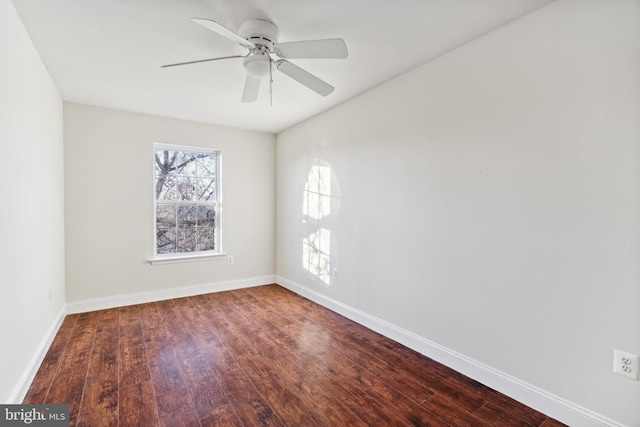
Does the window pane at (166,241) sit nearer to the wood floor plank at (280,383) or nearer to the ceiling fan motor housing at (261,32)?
the wood floor plank at (280,383)

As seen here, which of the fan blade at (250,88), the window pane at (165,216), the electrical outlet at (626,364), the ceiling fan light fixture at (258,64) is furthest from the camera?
the window pane at (165,216)

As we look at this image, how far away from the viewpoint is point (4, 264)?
164 cm

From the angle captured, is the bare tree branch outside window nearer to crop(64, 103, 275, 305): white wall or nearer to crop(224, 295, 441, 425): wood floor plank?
crop(64, 103, 275, 305): white wall

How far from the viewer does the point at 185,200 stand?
420cm

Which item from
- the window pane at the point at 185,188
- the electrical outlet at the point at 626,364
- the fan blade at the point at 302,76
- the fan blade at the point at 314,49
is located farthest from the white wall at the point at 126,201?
the electrical outlet at the point at 626,364

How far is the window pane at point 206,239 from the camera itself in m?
4.36

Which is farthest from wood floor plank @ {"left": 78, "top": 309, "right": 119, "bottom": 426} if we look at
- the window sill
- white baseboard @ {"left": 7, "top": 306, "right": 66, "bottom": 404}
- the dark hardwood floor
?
the window sill

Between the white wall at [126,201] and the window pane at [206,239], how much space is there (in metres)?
0.21

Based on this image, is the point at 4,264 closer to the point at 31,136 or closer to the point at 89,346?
the point at 31,136

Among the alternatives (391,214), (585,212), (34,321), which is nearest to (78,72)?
(34,321)

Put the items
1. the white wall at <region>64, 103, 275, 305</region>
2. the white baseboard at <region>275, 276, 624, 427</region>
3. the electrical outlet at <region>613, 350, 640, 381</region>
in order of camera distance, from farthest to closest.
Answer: the white wall at <region>64, 103, 275, 305</region> < the white baseboard at <region>275, 276, 624, 427</region> < the electrical outlet at <region>613, 350, 640, 381</region>

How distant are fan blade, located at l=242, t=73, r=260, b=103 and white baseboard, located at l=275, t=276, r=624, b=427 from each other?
235cm

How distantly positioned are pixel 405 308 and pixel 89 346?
2822mm

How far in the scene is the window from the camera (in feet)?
13.3
